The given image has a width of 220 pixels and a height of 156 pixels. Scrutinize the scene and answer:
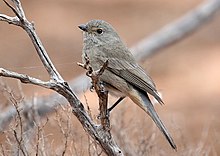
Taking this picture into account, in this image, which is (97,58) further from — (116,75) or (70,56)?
(70,56)

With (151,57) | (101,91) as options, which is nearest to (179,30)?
(151,57)

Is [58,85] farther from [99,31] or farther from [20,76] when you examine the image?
[99,31]

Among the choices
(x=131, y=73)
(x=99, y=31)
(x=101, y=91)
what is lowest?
(x=101, y=91)

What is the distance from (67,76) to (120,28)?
2766mm

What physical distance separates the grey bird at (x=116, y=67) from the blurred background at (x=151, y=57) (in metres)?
3.90

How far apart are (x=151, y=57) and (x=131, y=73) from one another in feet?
15.2

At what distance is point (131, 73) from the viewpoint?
5.12m

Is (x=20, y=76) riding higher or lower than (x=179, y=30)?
Result: lower

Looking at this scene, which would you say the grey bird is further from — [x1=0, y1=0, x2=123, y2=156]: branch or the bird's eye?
[x1=0, y1=0, x2=123, y2=156]: branch

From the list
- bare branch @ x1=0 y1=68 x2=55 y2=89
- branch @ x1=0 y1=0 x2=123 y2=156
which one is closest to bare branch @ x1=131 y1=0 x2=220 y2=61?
branch @ x1=0 y1=0 x2=123 y2=156

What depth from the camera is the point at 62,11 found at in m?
14.4

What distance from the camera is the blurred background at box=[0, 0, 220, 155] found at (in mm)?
10773

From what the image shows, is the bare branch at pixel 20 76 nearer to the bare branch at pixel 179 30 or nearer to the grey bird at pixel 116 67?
the grey bird at pixel 116 67

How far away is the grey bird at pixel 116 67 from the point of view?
5031 mm
